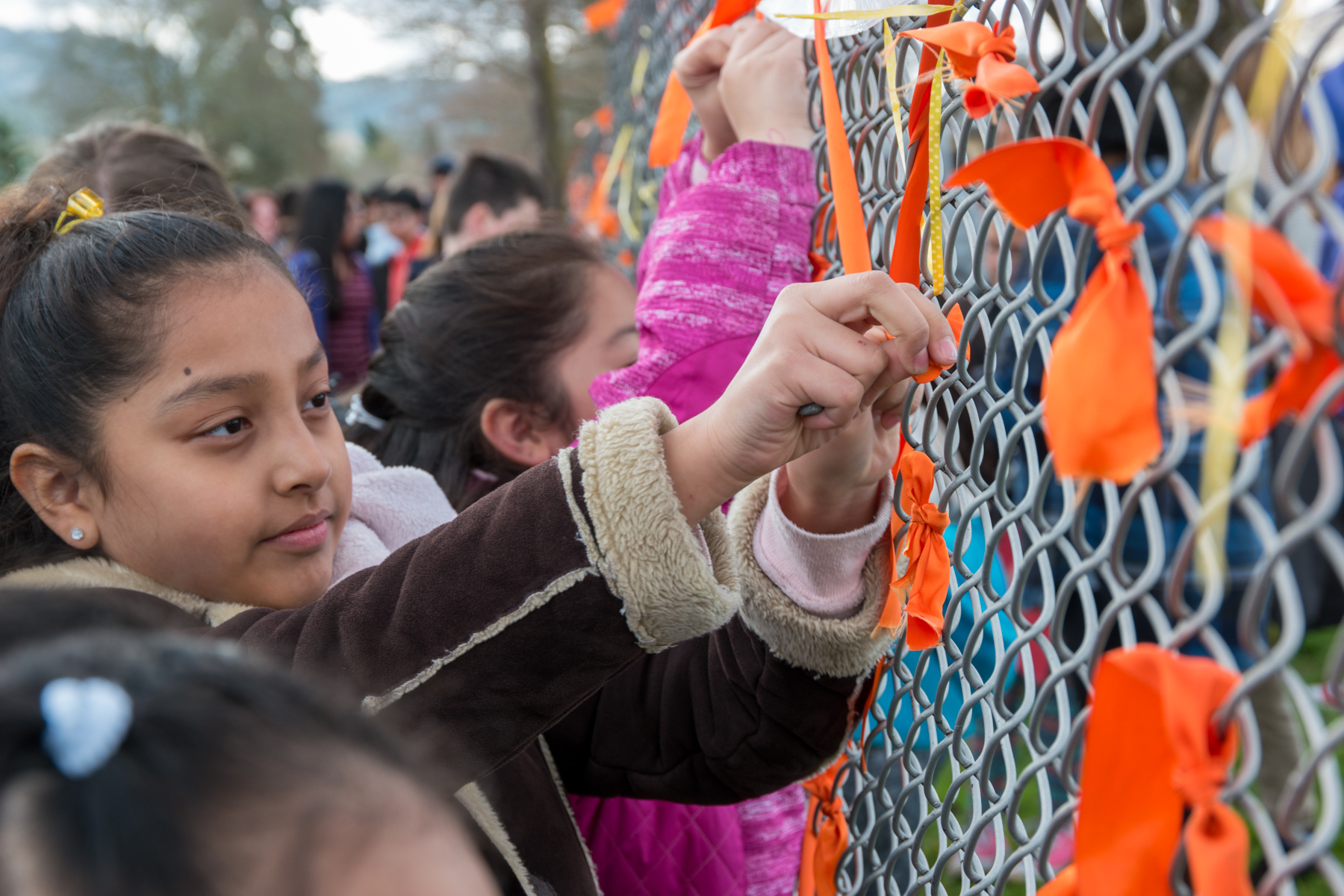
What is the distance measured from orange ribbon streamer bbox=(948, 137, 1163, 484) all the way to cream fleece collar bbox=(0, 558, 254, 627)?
93 centimetres

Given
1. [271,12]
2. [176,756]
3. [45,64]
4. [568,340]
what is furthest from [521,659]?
[271,12]

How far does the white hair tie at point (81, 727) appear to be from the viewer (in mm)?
524

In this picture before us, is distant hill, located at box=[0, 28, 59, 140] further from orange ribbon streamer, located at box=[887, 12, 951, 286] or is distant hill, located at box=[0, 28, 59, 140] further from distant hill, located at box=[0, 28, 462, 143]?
orange ribbon streamer, located at box=[887, 12, 951, 286]

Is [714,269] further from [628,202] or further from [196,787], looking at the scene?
[628,202]

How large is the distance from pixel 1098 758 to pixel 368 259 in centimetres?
765

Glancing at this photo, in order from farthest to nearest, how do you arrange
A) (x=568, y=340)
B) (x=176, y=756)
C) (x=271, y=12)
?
1. (x=271, y=12)
2. (x=568, y=340)
3. (x=176, y=756)

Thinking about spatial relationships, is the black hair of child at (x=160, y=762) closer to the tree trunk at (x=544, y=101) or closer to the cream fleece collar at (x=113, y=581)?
the cream fleece collar at (x=113, y=581)

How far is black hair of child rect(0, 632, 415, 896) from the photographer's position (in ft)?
1.68

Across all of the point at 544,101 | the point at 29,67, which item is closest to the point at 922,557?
the point at 544,101

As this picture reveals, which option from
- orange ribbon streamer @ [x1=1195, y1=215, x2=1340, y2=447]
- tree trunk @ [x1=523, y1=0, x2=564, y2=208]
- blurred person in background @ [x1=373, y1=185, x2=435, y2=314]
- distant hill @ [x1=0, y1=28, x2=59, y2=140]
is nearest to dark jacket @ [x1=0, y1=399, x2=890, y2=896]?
orange ribbon streamer @ [x1=1195, y1=215, x2=1340, y2=447]

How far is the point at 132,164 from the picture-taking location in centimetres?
224

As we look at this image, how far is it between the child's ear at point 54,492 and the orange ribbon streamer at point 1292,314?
4.00ft

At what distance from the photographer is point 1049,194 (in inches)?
26.8

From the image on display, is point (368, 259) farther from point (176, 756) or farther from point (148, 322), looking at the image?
point (176, 756)
